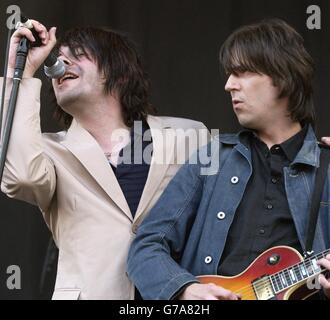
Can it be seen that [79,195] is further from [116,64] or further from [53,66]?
[116,64]

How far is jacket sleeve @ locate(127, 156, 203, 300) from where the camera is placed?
6.95 feet

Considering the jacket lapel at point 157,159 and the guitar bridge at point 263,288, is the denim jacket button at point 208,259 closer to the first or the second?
the guitar bridge at point 263,288

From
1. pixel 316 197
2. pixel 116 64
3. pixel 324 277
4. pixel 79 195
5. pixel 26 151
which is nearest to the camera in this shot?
pixel 324 277

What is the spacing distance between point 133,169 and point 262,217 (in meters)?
0.48

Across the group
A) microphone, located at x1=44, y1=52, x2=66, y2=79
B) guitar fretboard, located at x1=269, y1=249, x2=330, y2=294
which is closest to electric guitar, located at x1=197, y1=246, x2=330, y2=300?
guitar fretboard, located at x1=269, y1=249, x2=330, y2=294

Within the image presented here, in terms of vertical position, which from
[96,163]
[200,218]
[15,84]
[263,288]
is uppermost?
[15,84]

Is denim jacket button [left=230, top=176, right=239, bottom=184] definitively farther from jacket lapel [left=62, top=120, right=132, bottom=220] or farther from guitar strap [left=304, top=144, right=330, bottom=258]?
jacket lapel [left=62, top=120, right=132, bottom=220]

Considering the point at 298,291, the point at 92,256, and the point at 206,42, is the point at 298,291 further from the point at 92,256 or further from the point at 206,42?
the point at 206,42

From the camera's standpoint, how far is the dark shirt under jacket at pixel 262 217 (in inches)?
83.9

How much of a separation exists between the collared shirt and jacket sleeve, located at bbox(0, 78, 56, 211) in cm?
24

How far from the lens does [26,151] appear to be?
2266 mm

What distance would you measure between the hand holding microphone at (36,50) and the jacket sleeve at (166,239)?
0.46 meters

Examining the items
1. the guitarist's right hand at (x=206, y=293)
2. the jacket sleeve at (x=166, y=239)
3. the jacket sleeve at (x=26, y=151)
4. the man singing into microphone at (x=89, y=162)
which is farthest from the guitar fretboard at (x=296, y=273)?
the jacket sleeve at (x=26, y=151)

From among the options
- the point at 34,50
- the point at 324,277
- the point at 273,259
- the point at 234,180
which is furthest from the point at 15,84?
the point at 324,277
